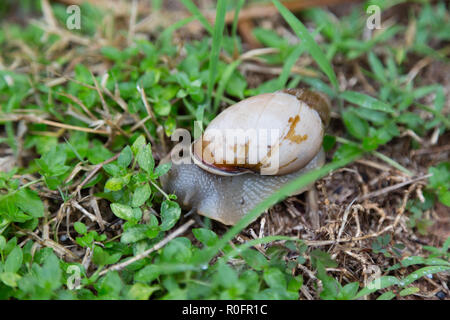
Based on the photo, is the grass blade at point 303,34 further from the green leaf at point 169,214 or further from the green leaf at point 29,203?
the green leaf at point 29,203

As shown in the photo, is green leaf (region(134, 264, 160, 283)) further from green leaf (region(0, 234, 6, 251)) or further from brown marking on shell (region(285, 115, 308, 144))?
brown marking on shell (region(285, 115, 308, 144))

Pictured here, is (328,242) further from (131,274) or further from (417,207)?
(131,274)

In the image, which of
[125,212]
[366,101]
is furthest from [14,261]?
[366,101]

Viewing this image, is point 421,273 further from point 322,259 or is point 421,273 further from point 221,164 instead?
point 221,164

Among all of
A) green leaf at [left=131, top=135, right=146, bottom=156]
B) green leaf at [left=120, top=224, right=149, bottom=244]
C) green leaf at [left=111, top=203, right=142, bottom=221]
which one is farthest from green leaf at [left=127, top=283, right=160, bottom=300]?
green leaf at [left=131, top=135, right=146, bottom=156]

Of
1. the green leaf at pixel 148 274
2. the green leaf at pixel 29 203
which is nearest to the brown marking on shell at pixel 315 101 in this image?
the green leaf at pixel 148 274
